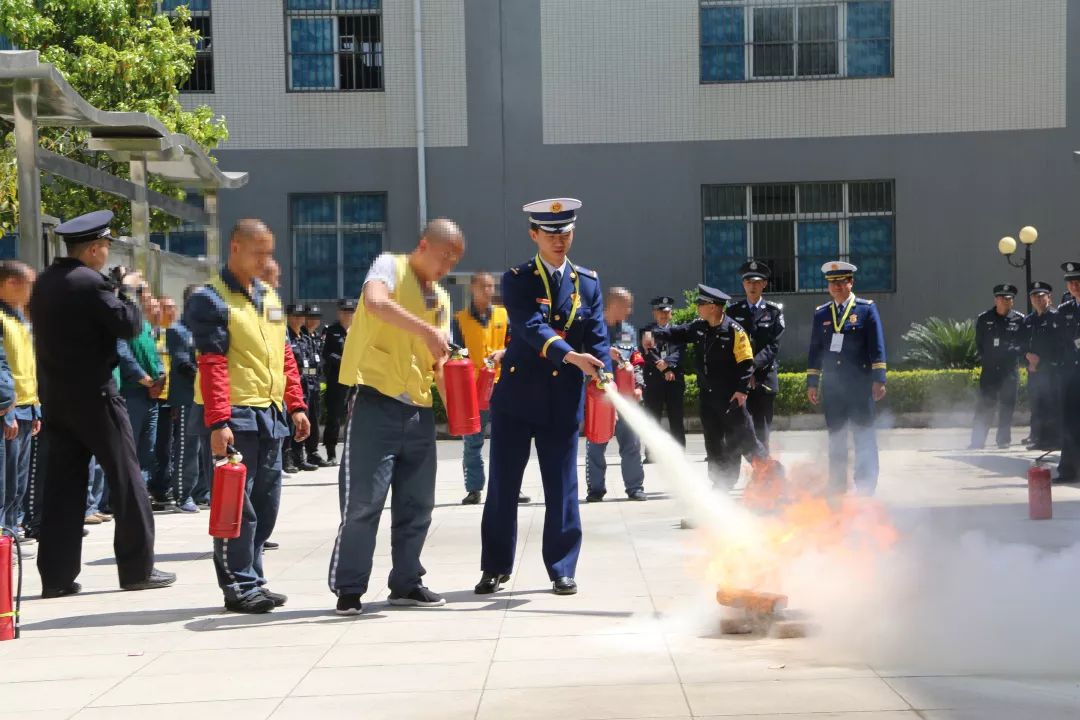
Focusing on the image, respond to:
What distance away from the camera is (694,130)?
24.2 m

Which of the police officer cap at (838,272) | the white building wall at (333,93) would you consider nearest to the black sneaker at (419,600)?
the police officer cap at (838,272)

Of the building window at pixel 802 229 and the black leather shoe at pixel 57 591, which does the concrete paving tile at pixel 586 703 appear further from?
the building window at pixel 802 229

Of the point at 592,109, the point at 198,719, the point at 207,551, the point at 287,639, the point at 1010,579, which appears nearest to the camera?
the point at 198,719

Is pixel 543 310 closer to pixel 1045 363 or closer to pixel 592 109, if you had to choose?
pixel 1045 363

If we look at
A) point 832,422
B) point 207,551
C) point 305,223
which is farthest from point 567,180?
point 207,551

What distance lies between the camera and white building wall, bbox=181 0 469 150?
24.3 m

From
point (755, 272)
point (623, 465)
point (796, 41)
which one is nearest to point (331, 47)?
point (796, 41)

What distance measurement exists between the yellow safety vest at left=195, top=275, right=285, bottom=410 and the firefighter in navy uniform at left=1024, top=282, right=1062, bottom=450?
10.1 m

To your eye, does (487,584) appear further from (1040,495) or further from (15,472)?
(1040,495)

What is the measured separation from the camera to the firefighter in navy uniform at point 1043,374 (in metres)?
14.8

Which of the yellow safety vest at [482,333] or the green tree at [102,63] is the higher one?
the green tree at [102,63]

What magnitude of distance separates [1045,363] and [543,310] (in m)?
10.2

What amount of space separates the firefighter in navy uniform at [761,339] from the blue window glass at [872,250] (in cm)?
1390

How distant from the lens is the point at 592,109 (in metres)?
24.2
